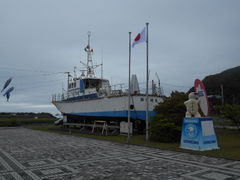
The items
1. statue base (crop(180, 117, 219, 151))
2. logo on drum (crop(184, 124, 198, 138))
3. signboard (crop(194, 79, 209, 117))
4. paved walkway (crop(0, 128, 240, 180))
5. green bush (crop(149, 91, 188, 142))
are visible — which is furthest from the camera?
green bush (crop(149, 91, 188, 142))

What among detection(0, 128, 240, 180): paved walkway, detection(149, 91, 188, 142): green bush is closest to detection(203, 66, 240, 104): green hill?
detection(149, 91, 188, 142): green bush

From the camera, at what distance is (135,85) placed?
19.9m

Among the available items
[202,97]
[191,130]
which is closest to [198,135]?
[191,130]

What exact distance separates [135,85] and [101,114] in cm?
429

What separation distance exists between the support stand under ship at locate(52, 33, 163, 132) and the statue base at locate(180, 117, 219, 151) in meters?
7.52

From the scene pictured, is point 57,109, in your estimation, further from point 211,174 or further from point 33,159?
point 211,174

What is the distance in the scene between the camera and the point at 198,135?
428 inches

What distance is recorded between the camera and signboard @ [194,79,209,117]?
476 inches

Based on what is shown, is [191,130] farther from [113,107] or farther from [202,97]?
[113,107]

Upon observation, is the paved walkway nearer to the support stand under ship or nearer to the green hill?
the support stand under ship

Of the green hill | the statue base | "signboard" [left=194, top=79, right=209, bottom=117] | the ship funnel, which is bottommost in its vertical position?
the statue base

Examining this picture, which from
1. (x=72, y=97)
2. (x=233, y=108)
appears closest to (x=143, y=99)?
(x=233, y=108)

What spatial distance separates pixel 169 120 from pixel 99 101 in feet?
28.2

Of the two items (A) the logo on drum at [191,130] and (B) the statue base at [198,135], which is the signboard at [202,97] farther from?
(A) the logo on drum at [191,130]
